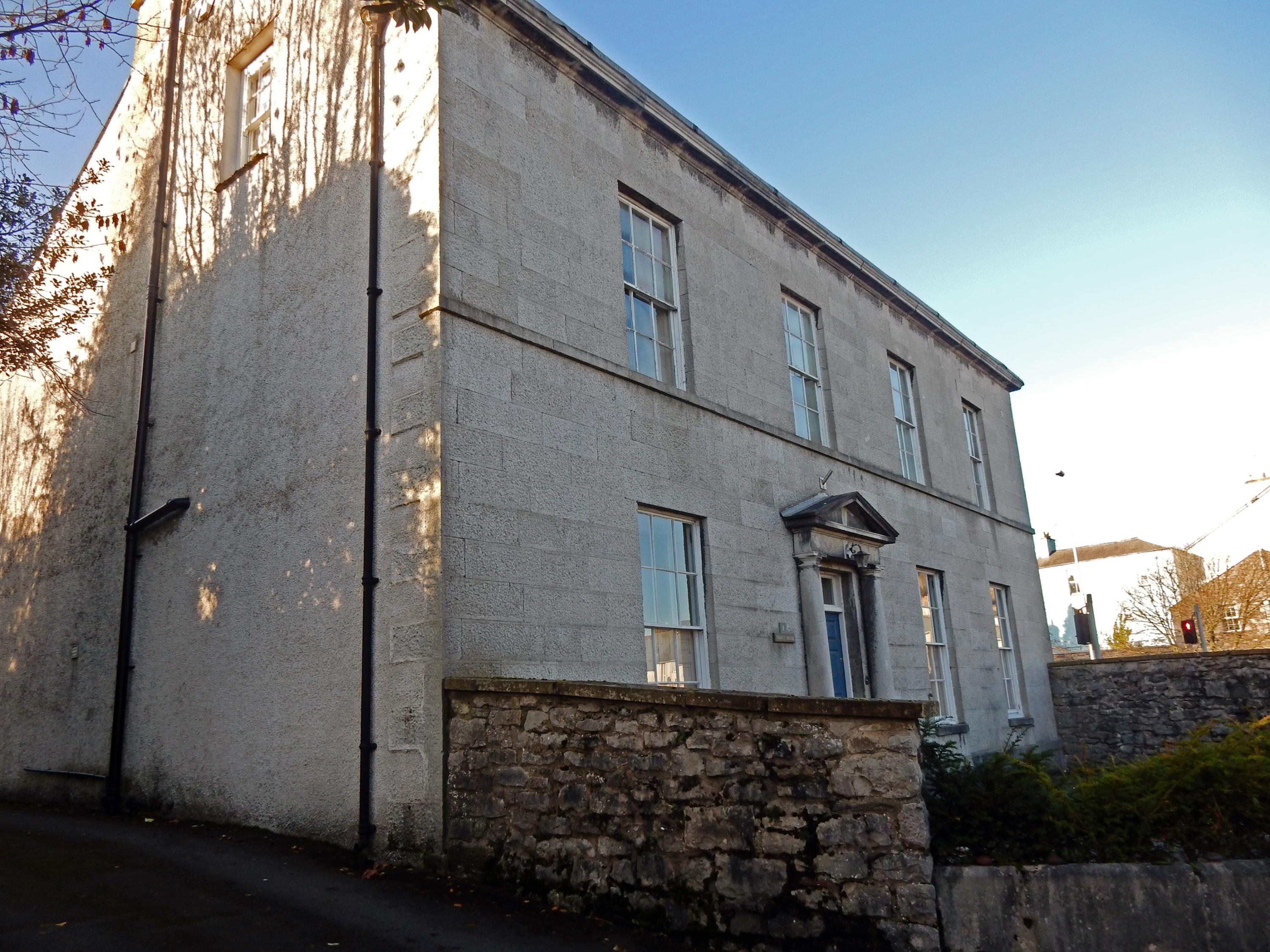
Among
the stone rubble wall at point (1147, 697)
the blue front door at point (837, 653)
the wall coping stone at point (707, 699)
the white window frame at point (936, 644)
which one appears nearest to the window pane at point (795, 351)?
the blue front door at point (837, 653)

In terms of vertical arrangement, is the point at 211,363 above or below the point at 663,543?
above

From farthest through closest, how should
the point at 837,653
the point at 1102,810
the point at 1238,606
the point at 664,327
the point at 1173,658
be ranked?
the point at 1238,606 < the point at 1173,658 < the point at 837,653 < the point at 664,327 < the point at 1102,810

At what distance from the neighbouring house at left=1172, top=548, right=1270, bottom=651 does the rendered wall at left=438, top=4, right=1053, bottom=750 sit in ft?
86.0

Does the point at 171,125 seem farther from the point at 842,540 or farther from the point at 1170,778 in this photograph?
the point at 1170,778

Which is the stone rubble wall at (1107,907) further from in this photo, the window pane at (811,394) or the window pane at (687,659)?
the window pane at (811,394)

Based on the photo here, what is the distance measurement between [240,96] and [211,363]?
129 inches

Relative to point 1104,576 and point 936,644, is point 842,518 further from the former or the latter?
point 1104,576

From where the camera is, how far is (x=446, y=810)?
666cm

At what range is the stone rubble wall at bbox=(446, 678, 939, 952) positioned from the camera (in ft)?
16.5

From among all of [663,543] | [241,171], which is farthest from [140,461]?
[663,543]

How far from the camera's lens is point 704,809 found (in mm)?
5539

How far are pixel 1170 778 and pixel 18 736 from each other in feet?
38.3

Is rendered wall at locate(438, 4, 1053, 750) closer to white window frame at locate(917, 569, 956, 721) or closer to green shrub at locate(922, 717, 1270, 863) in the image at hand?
white window frame at locate(917, 569, 956, 721)

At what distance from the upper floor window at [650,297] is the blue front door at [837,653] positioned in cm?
358
